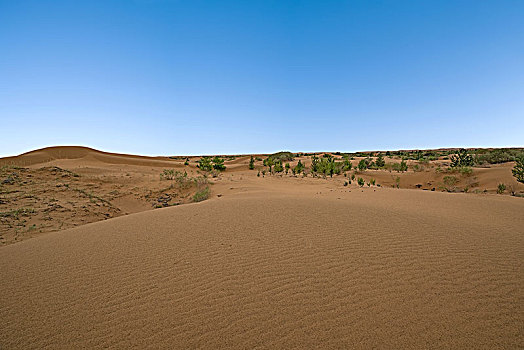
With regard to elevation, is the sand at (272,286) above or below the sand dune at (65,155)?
below

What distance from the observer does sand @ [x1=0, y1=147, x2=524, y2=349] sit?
2.32 meters

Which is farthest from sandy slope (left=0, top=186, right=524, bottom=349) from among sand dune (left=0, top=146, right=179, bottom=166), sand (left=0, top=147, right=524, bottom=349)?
sand dune (left=0, top=146, right=179, bottom=166)

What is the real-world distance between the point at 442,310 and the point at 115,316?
130 inches

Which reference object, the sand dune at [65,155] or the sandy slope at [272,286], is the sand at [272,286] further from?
the sand dune at [65,155]

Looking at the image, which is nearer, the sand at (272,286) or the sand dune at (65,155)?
the sand at (272,286)

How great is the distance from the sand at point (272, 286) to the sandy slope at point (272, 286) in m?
0.01

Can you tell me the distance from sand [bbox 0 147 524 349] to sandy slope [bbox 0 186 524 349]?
0.05 feet

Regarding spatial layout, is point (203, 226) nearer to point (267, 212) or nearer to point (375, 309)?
point (267, 212)

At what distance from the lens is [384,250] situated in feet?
13.0

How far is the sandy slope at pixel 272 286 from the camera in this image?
232 centimetres

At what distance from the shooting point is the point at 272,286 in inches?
120

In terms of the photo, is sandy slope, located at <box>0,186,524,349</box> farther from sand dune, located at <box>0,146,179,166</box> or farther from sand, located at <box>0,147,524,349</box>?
sand dune, located at <box>0,146,179,166</box>

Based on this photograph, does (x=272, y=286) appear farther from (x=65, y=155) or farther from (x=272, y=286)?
(x=65, y=155)

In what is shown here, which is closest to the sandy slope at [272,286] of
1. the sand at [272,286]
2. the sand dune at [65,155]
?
the sand at [272,286]
